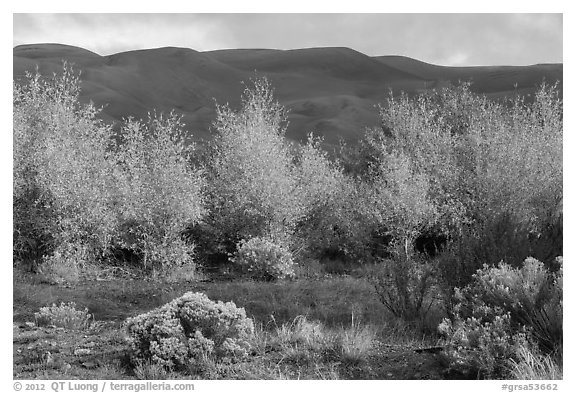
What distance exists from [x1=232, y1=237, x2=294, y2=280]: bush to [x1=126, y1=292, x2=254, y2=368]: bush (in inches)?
340

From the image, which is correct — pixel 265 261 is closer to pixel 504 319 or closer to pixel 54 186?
pixel 54 186

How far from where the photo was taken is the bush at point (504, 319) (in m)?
6.39

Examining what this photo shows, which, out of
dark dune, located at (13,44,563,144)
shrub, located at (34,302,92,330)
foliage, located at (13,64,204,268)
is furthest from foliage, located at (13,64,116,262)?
dark dune, located at (13,44,563,144)

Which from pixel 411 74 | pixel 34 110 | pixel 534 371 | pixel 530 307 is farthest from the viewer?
pixel 411 74

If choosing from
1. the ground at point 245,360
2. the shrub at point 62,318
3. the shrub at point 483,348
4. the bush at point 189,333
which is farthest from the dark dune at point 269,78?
the shrub at point 483,348

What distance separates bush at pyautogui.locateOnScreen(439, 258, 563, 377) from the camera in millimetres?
6387

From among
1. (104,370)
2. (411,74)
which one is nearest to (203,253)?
(104,370)

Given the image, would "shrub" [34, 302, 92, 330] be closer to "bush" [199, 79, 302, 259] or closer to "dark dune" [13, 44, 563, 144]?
"bush" [199, 79, 302, 259]

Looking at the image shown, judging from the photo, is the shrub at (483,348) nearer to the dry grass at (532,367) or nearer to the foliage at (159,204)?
the dry grass at (532,367)

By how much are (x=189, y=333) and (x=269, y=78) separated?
5814 cm

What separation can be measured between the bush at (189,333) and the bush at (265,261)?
865cm

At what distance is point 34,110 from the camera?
58.7 ft
